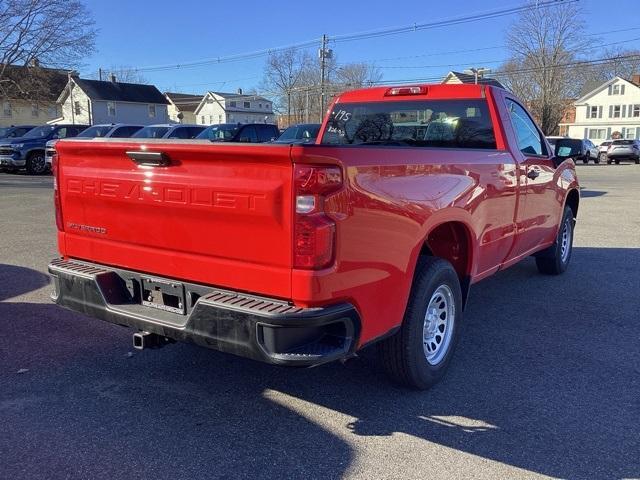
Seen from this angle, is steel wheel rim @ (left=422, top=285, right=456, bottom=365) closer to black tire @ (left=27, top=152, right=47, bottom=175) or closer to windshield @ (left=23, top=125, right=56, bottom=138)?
black tire @ (left=27, top=152, right=47, bottom=175)

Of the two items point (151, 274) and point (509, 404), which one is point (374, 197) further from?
point (509, 404)

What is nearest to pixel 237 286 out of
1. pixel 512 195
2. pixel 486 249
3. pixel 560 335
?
pixel 486 249

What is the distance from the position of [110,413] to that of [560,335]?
3.58 metres

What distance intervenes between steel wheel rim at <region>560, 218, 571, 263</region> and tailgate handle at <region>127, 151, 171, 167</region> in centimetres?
521

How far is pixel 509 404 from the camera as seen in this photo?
3.60 meters

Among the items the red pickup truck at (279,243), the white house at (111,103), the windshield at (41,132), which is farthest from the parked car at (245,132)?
the white house at (111,103)

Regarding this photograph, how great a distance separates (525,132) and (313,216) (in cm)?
344

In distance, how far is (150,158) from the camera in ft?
10.3

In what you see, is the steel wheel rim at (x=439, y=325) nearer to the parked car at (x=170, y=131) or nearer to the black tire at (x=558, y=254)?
the black tire at (x=558, y=254)

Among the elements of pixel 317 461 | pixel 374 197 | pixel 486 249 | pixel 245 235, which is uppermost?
pixel 374 197

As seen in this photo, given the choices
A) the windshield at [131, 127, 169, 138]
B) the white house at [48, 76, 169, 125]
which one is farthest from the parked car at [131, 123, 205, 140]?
the white house at [48, 76, 169, 125]

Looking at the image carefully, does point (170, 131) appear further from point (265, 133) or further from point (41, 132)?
point (41, 132)

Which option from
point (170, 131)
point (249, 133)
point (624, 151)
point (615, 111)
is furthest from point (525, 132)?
point (615, 111)

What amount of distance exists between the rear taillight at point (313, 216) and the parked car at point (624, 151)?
4177cm
